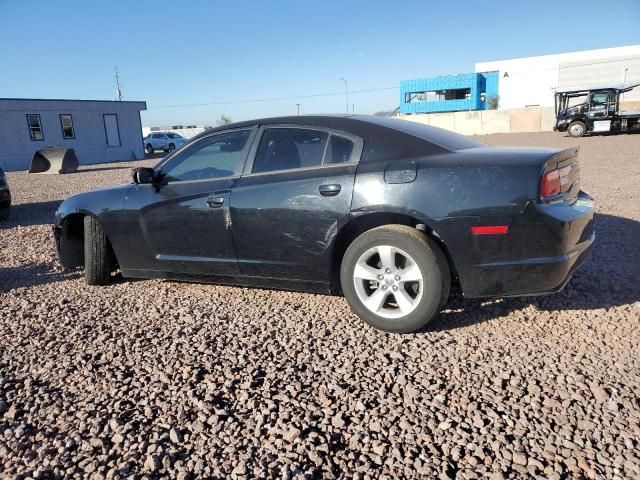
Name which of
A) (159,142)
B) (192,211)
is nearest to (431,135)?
(192,211)

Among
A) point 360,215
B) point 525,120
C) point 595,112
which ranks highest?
point 525,120

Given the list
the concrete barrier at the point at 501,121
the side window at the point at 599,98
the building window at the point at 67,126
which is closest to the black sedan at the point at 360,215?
the building window at the point at 67,126

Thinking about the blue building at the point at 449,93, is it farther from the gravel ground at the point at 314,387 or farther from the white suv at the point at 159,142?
the gravel ground at the point at 314,387

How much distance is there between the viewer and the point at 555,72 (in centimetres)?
6156

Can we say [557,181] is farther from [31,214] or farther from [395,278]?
[31,214]

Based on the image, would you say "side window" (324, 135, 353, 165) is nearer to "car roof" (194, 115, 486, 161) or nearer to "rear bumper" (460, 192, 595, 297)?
"car roof" (194, 115, 486, 161)

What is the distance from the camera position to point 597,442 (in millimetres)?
2160

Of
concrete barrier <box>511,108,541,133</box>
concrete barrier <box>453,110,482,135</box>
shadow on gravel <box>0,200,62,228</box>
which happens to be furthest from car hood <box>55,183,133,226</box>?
concrete barrier <box>511,108,541,133</box>

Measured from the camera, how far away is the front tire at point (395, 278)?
3.19 meters

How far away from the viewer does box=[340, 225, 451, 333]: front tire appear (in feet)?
10.5

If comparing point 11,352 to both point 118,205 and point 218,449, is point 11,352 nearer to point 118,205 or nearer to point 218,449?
point 118,205

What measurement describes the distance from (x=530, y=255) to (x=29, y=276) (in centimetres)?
498

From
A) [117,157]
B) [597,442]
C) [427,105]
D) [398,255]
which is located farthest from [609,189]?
[427,105]

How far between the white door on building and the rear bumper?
97.6 feet
